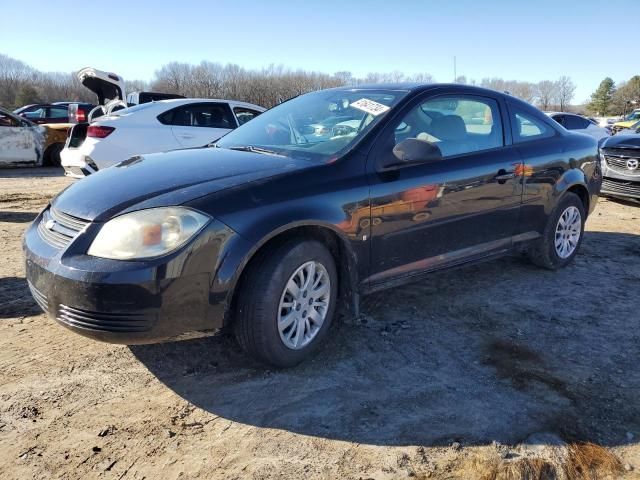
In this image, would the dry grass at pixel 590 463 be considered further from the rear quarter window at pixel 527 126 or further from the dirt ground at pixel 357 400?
the rear quarter window at pixel 527 126

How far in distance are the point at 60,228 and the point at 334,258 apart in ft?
5.09

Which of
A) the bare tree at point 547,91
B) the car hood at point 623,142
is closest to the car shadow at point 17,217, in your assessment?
the car hood at point 623,142

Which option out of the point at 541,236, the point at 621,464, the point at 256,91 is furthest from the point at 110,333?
the point at 256,91

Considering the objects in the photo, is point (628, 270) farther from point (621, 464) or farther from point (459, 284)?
point (621, 464)

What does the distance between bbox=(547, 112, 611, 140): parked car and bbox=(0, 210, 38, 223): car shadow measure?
1145 centimetres

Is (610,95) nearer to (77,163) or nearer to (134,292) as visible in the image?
(77,163)

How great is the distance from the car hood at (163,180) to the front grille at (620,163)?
22.4 ft

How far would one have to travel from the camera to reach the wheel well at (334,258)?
111 inches

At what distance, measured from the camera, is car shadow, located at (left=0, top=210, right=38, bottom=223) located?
268 inches

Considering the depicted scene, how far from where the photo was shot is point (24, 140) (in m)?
12.1

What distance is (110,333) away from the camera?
8.34 ft

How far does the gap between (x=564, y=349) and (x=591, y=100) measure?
84615 mm

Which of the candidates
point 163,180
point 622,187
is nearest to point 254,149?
point 163,180

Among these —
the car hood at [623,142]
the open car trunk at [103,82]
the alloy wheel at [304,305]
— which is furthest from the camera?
the open car trunk at [103,82]
